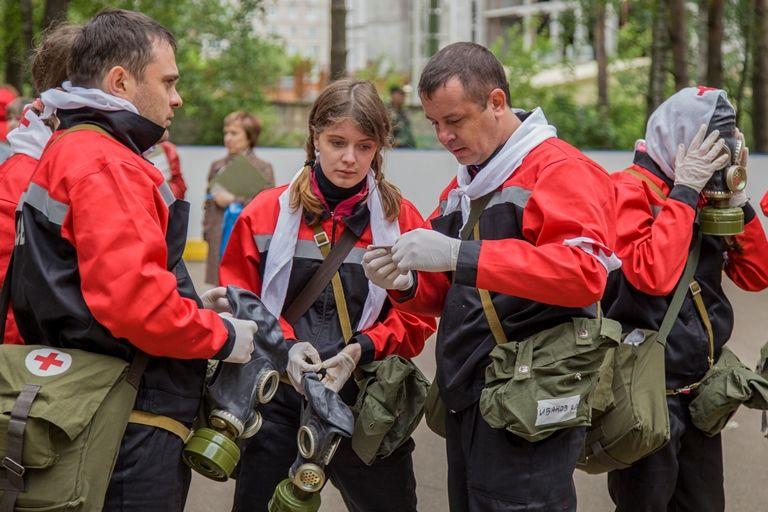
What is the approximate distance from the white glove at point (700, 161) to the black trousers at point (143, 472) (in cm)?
187

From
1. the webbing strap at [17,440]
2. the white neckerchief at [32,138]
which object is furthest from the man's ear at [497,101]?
the white neckerchief at [32,138]

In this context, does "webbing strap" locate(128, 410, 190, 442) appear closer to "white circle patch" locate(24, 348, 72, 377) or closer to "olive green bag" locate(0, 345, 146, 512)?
"olive green bag" locate(0, 345, 146, 512)

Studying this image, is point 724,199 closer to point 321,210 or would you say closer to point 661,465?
point 661,465

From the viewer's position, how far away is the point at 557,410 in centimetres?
289

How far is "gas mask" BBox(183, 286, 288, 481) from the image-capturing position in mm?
2879

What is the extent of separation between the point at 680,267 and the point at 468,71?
102 centimetres

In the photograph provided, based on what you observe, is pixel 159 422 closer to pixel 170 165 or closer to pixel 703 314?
pixel 703 314

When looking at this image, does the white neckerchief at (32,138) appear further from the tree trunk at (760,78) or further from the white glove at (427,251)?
the tree trunk at (760,78)

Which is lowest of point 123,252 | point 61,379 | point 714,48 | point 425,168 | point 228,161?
point 425,168

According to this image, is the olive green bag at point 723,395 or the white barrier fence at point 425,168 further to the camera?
the white barrier fence at point 425,168

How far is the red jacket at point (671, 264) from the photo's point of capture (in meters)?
3.38

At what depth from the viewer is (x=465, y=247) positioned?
2.82m

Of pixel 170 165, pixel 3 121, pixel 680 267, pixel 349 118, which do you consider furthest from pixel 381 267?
pixel 170 165

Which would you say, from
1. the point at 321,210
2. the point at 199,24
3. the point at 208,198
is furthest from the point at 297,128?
the point at 321,210
